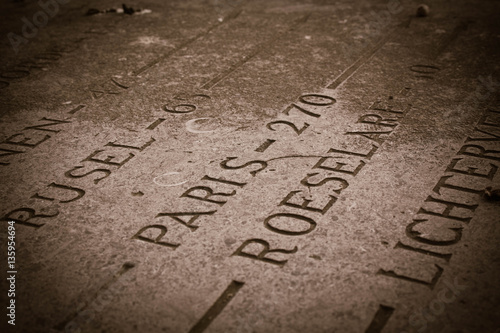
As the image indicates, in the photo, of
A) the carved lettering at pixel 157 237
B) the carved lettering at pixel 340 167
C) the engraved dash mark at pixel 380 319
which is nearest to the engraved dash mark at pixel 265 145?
the carved lettering at pixel 340 167

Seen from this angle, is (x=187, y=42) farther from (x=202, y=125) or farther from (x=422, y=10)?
(x=422, y=10)

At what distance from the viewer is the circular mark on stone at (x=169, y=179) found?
3.11 metres

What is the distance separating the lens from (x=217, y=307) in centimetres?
224

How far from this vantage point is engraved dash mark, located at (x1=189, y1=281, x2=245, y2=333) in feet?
7.05

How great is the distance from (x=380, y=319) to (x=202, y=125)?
2044 mm

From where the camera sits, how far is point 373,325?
211 centimetres

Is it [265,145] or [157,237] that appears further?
[265,145]

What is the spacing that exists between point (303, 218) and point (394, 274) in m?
0.60

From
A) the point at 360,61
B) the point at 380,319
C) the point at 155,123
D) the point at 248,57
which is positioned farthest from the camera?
the point at 248,57

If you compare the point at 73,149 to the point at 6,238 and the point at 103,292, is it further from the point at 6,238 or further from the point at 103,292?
the point at 103,292

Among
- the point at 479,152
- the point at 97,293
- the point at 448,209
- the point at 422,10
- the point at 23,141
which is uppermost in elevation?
the point at 422,10

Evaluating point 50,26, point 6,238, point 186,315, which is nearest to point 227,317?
point 186,315

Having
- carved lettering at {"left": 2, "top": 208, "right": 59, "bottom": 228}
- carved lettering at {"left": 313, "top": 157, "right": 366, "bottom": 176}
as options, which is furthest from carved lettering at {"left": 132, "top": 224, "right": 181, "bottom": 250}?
carved lettering at {"left": 313, "top": 157, "right": 366, "bottom": 176}

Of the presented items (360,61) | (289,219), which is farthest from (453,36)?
(289,219)
